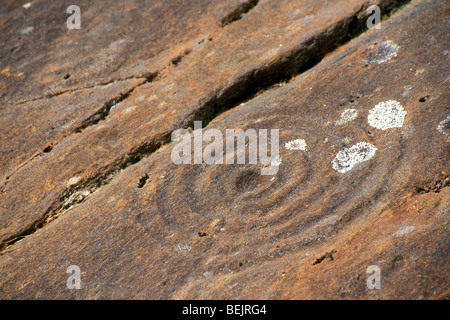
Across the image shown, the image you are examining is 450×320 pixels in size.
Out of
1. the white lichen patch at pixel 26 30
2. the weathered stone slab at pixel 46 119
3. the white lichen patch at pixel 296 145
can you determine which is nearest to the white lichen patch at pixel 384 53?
the white lichen patch at pixel 296 145

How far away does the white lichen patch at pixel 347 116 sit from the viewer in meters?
2.21

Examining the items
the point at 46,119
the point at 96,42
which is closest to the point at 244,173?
the point at 46,119

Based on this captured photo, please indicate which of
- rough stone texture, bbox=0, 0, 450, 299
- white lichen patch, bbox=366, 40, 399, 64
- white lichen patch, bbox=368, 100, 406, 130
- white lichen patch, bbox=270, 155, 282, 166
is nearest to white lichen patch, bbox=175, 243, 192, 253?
rough stone texture, bbox=0, 0, 450, 299

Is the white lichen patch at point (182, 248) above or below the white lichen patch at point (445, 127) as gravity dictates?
below

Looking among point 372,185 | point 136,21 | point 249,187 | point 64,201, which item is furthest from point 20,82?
point 372,185

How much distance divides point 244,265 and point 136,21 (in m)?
2.17

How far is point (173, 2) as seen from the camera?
323 centimetres

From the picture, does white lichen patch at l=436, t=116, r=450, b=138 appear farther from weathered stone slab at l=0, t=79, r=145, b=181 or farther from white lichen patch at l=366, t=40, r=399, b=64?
weathered stone slab at l=0, t=79, r=145, b=181

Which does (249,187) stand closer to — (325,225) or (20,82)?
(325,225)

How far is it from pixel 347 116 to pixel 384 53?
20.9 inches

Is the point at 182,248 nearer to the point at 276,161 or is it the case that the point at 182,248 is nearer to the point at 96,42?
the point at 276,161

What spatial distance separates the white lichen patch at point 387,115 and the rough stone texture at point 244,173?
0.10ft

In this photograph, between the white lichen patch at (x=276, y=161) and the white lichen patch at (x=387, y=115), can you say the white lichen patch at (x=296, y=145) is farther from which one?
the white lichen patch at (x=387, y=115)

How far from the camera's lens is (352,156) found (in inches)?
80.6
